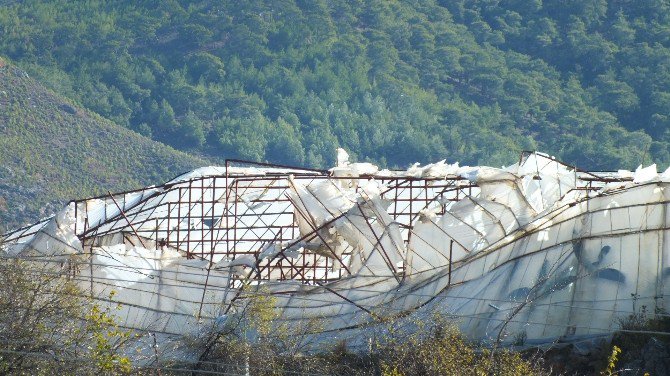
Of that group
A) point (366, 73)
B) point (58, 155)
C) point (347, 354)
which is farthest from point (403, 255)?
point (366, 73)

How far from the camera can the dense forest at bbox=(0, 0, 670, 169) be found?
11488cm

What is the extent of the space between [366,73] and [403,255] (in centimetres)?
9488

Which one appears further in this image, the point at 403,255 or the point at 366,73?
the point at 366,73

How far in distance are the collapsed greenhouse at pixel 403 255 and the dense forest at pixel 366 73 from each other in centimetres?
6925

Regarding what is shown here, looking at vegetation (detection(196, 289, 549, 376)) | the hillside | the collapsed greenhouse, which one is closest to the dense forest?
the hillside

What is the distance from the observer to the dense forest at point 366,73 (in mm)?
114875

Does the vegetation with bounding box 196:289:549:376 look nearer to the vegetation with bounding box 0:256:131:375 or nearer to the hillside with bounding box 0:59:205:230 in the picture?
the vegetation with bounding box 0:256:131:375

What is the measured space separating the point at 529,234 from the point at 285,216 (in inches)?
490

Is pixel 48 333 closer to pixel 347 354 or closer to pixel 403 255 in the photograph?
pixel 347 354

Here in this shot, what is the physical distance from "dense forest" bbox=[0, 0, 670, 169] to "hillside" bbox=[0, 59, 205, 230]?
14.9 m

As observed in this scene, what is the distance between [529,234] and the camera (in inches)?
1248

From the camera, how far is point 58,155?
89.7 metres

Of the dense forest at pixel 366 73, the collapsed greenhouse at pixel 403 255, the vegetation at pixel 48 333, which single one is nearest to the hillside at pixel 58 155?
the dense forest at pixel 366 73

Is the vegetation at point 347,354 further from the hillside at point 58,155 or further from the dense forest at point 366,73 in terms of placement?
the dense forest at point 366,73
